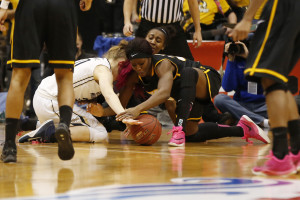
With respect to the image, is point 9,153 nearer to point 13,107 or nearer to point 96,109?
point 13,107

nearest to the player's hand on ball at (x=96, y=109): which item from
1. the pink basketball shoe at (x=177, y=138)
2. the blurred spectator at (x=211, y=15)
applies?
the pink basketball shoe at (x=177, y=138)

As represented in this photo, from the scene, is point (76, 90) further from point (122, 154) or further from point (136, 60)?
point (122, 154)

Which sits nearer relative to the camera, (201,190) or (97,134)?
(201,190)

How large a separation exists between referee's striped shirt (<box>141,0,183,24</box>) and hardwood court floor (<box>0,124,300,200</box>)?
1793mm

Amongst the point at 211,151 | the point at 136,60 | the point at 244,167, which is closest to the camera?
the point at 244,167

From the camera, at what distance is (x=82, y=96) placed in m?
4.96

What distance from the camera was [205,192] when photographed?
2422 mm

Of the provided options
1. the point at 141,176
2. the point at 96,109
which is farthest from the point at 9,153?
the point at 96,109

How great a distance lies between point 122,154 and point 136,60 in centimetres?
99

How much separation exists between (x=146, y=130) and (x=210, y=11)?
11.3 feet

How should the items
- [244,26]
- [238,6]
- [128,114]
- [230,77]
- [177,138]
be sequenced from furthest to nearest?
[238,6] < [230,77] < [177,138] < [128,114] < [244,26]

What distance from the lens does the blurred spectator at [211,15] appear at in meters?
7.57

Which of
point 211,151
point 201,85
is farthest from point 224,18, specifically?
point 211,151

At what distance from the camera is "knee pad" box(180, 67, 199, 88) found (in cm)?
477
